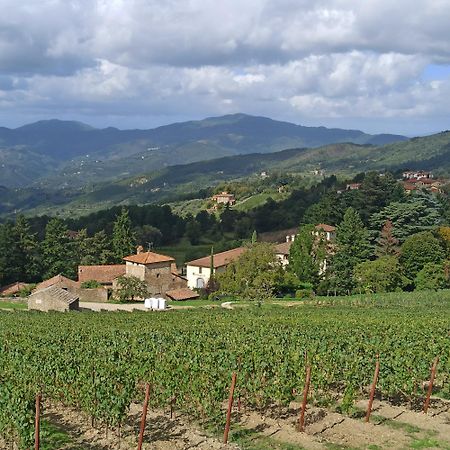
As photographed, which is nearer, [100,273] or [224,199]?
[100,273]

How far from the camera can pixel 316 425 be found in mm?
15797

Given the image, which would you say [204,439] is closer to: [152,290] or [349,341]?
[349,341]

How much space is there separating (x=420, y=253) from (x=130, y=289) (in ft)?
120

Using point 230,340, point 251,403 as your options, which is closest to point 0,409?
point 251,403

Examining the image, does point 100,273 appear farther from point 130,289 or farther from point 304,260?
point 304,260

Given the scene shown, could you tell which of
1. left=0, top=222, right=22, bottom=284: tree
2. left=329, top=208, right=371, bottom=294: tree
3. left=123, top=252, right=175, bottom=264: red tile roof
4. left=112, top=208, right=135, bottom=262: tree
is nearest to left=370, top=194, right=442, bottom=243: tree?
left=329, top=208, right=371, bottom=294: tree

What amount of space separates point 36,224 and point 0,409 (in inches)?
5415

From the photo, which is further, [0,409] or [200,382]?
[200,382]

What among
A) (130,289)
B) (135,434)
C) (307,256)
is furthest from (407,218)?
(135,434)

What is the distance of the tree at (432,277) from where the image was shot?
Result: 65900 mm

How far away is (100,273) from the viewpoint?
7612cm

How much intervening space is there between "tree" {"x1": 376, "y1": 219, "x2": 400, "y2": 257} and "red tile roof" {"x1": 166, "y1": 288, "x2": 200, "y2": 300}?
85.3 feet

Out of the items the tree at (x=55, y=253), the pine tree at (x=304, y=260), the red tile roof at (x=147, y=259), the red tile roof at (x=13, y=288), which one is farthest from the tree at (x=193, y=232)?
the red tile roof at (x=13, y=288)

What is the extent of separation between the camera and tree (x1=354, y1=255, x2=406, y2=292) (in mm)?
65938
